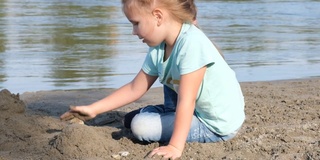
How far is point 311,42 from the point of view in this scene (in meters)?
11.8

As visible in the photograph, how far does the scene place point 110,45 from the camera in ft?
36.4

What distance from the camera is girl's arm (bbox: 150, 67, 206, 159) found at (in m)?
4.00

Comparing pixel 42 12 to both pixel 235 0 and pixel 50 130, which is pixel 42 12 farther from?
pixel 50 130

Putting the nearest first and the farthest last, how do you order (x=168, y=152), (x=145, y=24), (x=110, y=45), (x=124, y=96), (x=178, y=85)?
(x=168, y=152) < (x=145, y=24) < (x=178, y=85) < (x=124, y=96) < (x=110, y=45)

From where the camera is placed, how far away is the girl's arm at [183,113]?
3996 mm

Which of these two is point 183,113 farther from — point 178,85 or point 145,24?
point 145,24

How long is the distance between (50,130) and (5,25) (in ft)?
31.5

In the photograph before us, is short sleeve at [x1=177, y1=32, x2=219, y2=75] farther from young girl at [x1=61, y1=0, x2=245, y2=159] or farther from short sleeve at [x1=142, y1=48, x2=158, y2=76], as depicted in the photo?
short sleeve at [x1=142, y1=48, x2=158, y2=76]

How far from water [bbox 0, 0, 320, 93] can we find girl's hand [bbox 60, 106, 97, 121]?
112 inches

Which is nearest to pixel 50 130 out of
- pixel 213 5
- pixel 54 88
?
pixel 54 88

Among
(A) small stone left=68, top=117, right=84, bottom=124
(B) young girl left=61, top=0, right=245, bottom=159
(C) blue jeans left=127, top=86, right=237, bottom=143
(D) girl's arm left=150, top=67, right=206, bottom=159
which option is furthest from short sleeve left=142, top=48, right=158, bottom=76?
(A) small stone left=68, top=117, right=84, bottom=124

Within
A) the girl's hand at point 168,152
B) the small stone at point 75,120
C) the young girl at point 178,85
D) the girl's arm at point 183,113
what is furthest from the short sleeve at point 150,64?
the girl's hand at point 168,152

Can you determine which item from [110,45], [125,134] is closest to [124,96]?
[125,134]

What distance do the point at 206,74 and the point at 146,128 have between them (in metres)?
0.54
